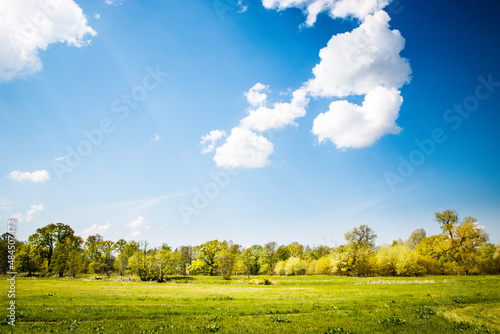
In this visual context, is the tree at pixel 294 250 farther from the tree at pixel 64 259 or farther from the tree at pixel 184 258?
the tree at pixel 64 259

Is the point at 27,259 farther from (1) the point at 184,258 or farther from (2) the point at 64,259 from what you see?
(1) the point at 184,258

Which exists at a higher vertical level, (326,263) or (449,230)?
(449,230)

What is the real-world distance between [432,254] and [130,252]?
333ft

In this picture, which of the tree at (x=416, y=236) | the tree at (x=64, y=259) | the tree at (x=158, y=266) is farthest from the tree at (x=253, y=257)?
the tree at (x=416, y=236)

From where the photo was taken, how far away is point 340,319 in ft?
47.1

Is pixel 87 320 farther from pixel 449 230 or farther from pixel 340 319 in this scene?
pixel 449 230

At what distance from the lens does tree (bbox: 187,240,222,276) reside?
89875 mm

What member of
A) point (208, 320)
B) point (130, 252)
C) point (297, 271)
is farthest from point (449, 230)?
point (130, 252)

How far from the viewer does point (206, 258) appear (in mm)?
92625

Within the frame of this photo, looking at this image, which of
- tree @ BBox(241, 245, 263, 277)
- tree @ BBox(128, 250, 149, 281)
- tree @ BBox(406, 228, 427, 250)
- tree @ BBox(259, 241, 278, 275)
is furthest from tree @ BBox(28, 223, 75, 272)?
tree @ BBox(406, 228, 427, 250)

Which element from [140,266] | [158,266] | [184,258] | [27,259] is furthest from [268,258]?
[27,259]

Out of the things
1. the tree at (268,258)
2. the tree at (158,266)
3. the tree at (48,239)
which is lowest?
the tree at (268,258)

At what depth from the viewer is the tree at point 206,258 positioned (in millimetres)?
89875

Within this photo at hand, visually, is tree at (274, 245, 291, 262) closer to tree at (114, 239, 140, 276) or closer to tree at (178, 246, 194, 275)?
tree at (178, 246, 194, 275)
